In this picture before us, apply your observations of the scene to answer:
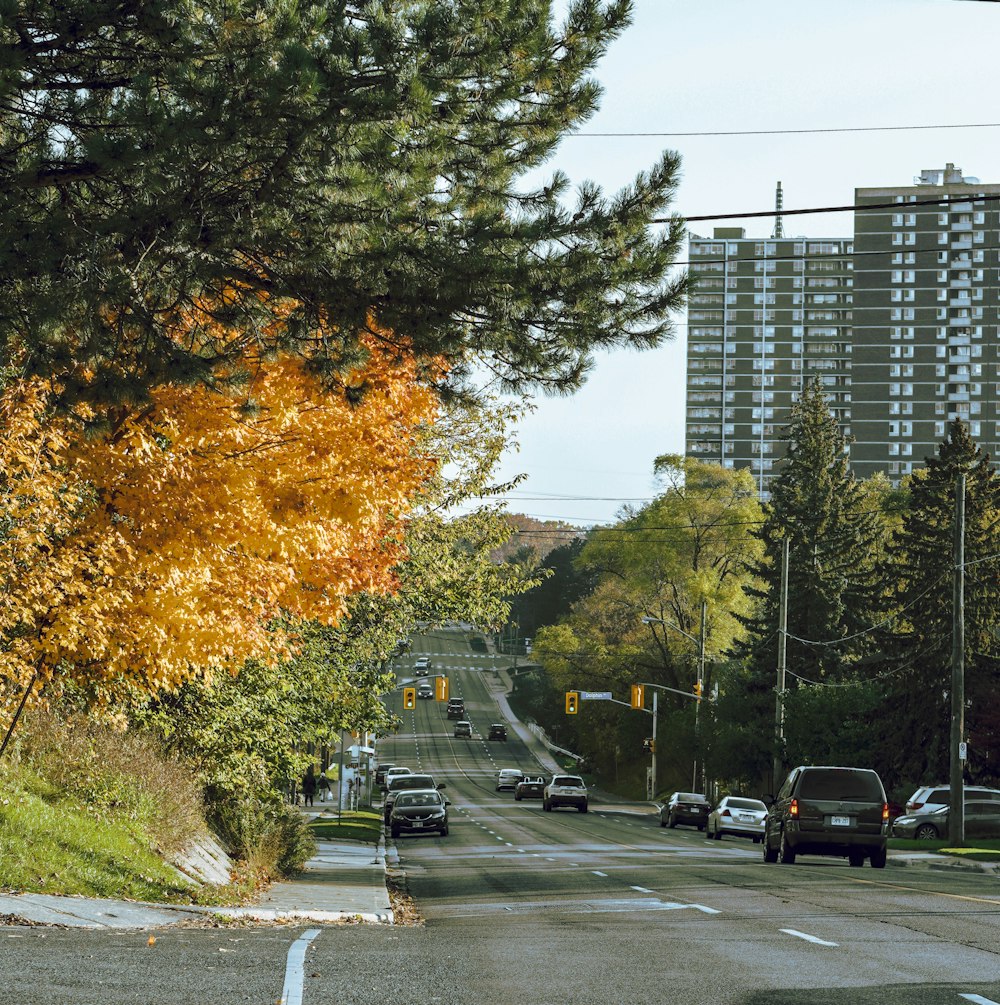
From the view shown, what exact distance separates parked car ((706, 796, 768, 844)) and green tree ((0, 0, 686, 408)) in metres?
30.8

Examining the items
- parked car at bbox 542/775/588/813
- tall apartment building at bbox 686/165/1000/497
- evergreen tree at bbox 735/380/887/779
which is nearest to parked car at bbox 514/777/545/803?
parked car at bbox 542/775/588/813

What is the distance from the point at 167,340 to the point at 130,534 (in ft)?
14.6

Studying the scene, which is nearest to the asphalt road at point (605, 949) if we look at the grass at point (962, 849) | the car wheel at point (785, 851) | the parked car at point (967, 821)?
the car wheel at point (785, 851)

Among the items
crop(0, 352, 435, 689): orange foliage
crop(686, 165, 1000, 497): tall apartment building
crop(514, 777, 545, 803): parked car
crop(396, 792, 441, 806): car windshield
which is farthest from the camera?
crop(686, 165, 1000, 497): tall apartment building

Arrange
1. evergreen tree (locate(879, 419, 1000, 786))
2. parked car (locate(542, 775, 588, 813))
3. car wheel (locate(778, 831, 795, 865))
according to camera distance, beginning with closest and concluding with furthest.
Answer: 1. car wheel (locate(778, 831, 795, 865))
2. evergreen tree (locate(879, 419, 1000, 786))
3. parked car (locate(542, 775, 588, 813))

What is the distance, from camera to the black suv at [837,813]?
25.6 meters

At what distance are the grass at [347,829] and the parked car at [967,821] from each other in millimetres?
15365

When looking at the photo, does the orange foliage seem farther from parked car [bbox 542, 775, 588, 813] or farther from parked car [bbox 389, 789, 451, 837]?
parked car [bbox 542, 775, 588, 813]

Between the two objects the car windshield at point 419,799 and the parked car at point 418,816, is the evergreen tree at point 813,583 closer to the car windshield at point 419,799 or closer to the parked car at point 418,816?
the car windshield at point 419,799

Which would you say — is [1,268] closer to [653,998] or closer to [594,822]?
[653,998]

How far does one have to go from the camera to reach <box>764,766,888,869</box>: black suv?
25562mm

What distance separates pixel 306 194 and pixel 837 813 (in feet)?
56.5

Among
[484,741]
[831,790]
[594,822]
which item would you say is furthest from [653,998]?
[484,741]

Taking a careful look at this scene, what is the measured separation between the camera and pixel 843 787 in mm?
25594
